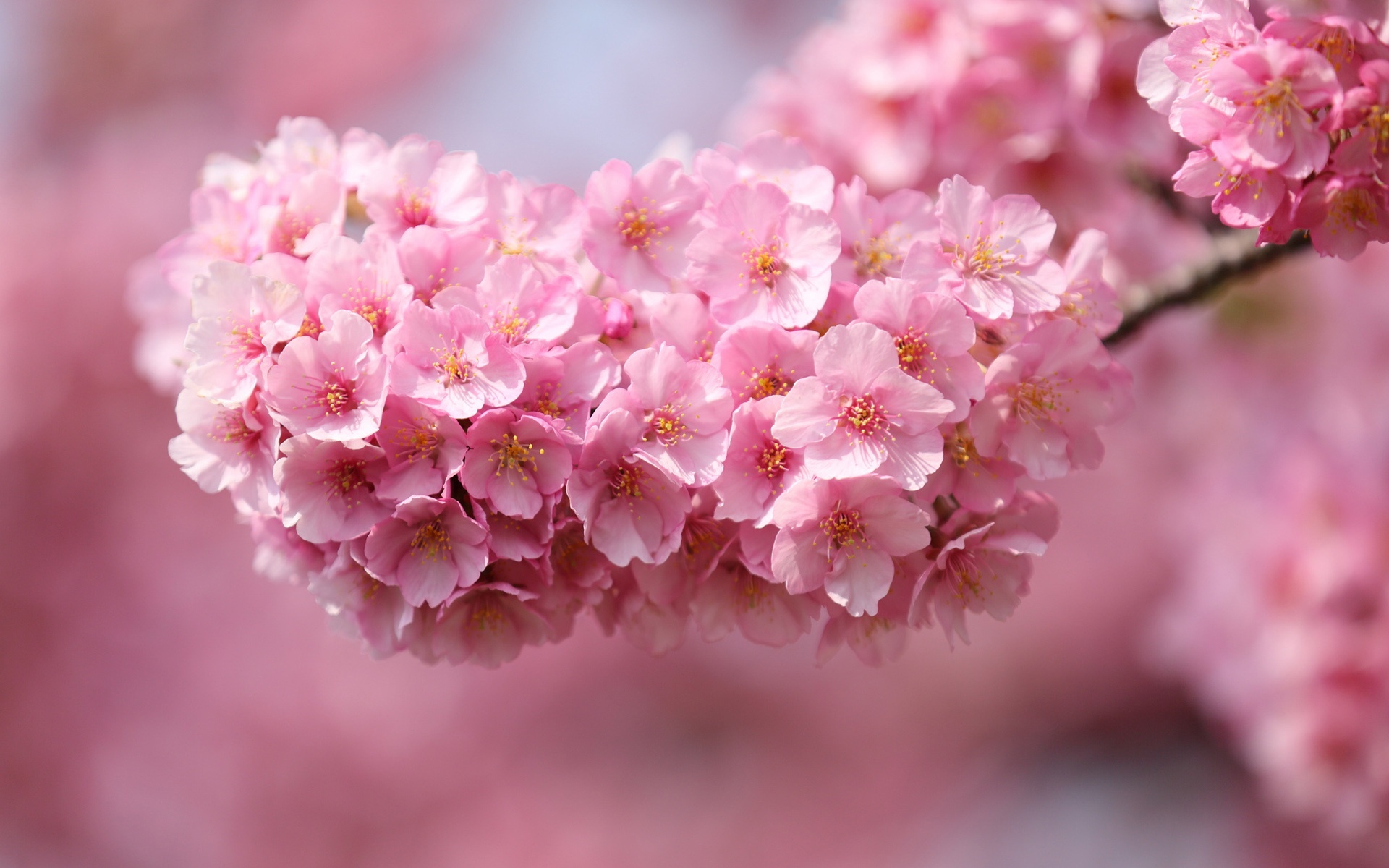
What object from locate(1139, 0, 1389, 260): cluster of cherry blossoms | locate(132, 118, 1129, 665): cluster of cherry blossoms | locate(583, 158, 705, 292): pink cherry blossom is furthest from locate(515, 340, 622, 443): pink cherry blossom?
locate(1139, 0, 1389, 260): cluster of cherry blossoms

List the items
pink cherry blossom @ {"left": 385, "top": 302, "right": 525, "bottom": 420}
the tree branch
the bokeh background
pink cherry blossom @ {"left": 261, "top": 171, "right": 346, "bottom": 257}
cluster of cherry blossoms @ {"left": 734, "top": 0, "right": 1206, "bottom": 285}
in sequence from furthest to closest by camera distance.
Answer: the bokeh background < cluster of cherry blossoms @ {"left": 734, "top": 0, "right": 1206, "bottom": 285} < the tree branch < pink cherry blossom @ {"left": 261, "top": 171, "right": 346, "bottom": 257} < pink cherry blossom @ {"left": 385, "top": 302, "right": 525, "bottom": 420}

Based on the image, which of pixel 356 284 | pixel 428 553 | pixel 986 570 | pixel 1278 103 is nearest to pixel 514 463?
pixel 428 553

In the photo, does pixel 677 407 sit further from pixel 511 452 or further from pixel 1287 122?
pixel 1287 122

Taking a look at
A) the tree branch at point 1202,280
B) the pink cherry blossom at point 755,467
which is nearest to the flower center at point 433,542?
the pink cherry blossom at point 755,467

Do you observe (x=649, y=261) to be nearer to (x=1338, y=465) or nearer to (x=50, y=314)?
(x=1338, y=465)

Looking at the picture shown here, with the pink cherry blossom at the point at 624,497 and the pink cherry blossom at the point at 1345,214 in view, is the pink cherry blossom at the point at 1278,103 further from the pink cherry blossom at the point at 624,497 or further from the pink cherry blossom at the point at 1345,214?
the pink cherry blossom at the point at 624,497

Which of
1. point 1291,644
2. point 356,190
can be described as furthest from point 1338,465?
point 356,190

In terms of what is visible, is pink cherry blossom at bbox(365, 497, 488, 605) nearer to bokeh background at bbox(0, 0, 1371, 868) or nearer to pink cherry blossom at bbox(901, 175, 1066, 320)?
pink cherry blossom at bbox(901, 175, 1066, 320)
